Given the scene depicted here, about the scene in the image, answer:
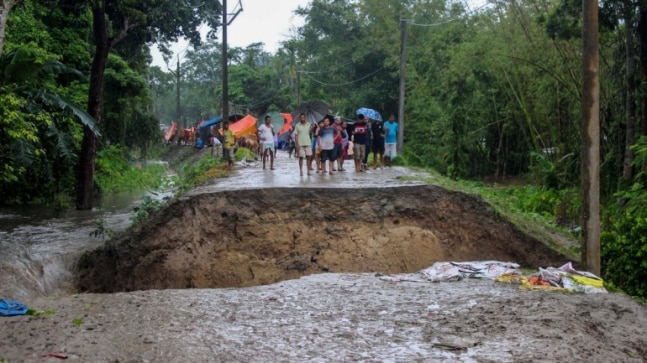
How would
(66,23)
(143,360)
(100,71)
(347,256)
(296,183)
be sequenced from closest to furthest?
(143,360) → (347,256) → (296,183) → (100,71) → (66,23)

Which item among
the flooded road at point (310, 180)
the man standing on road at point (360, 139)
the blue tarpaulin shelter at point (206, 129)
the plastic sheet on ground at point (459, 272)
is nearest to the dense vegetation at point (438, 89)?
the plastic sheet on ground at point (459, 272)

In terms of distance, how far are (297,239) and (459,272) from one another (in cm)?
344

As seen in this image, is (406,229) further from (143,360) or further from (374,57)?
(374,57)

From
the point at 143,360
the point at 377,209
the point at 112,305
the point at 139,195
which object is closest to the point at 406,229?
the point at 377,209

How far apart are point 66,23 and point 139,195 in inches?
298

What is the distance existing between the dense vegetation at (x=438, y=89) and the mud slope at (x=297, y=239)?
2.72 meters

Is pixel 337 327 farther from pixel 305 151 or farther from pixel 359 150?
pixel 359 150

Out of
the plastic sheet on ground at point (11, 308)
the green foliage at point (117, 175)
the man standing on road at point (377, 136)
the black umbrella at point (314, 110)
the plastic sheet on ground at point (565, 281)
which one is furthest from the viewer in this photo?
the black umbrella at point (314, 110)

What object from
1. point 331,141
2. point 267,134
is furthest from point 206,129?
point 331,141

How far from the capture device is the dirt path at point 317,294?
6672mm

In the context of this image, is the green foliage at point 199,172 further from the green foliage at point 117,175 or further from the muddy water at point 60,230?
the green foliage at point 117,175

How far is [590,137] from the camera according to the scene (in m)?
9.30

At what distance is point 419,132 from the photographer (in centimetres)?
3142

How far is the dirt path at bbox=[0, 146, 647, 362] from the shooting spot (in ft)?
21.9
